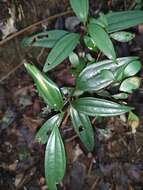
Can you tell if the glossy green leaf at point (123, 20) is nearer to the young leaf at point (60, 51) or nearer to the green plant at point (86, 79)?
the green plant at point (86, 79)

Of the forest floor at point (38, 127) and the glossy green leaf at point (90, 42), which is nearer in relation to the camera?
the glossy green leaf at point (90, 42)

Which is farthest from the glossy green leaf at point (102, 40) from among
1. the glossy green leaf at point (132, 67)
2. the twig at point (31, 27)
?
the twig at point (31, 27)

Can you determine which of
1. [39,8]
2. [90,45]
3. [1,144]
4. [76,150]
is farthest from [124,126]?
[39,8]

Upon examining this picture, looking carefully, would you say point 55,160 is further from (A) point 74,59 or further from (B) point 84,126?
(A) point 74,59

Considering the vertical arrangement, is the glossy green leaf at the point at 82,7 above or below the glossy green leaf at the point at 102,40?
above

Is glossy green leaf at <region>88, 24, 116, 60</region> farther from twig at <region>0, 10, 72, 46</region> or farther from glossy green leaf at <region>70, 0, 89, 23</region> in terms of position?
twig at <region>0, 10, 72, 46</region>

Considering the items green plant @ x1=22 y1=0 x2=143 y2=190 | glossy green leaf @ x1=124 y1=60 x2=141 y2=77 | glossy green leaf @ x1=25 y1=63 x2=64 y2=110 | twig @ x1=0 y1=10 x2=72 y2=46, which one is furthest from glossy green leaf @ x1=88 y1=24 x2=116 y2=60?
twig @ x1=0 y1=10 x2=72 y2=46
